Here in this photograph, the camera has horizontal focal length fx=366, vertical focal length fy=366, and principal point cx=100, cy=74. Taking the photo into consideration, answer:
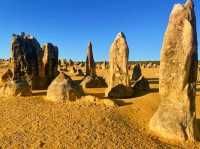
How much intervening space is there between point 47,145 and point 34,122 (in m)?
2.05

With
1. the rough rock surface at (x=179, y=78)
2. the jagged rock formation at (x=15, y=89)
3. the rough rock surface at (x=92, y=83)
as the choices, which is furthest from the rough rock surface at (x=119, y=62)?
the rough rock surface at (x=179, y=78)

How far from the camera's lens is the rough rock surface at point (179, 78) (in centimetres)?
1248

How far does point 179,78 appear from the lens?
12.8m

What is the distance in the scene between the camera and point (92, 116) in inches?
520

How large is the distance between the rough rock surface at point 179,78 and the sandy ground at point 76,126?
1.67ft

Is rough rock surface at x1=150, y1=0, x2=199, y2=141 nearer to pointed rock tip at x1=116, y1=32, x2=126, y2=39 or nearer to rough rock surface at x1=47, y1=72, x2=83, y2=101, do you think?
rough rock surface at x1=47, y1=72, x2=83, y2=101

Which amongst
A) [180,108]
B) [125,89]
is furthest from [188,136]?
[125,89]

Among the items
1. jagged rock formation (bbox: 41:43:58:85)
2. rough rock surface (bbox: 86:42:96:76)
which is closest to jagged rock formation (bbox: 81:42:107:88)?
rough rock surface (bbox: 86:42:96:76)

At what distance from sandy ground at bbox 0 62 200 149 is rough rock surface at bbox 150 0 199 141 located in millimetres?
509

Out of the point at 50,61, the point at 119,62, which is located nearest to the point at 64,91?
the point at 119,62

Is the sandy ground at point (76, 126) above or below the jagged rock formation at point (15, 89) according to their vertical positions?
below

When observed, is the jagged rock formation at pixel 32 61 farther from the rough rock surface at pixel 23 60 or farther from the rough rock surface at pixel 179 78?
the rough rock surface at pixel 179 78

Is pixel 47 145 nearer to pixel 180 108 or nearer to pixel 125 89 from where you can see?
pixel 180 108

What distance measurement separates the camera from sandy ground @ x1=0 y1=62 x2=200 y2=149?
11117mm
